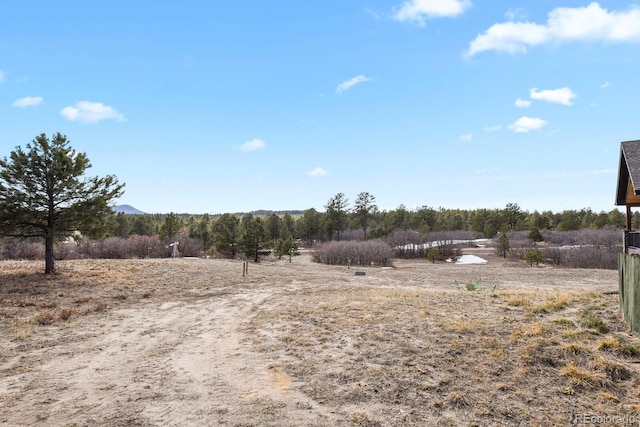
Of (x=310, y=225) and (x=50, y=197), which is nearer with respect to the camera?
(x=50, y=197)

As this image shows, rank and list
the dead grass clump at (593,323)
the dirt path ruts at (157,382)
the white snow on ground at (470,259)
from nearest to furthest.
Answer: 1. the dirt path ruts at (157,382)
2. the dead grass clump at (593,323)
3. the white snow on ground at (470,259)

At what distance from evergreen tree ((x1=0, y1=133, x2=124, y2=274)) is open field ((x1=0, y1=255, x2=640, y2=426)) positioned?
578 centimetres

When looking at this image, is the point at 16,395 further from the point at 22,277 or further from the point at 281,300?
the point at 22,277

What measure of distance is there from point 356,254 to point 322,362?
41409 mm

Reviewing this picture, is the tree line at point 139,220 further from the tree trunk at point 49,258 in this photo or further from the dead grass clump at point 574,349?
the dead grass clump at point 574,349

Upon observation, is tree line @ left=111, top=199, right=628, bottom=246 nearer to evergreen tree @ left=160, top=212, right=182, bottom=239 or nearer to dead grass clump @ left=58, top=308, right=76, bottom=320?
evergreen tree @ left=160, top=212, right=182, bottom=239

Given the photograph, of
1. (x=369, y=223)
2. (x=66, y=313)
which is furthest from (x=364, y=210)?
(x=66, y=313)

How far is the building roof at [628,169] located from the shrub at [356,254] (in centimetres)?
3399

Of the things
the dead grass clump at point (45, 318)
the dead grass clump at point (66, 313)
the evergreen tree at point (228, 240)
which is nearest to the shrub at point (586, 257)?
the evergreen tree at point (228, 240)

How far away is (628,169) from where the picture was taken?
444 inches

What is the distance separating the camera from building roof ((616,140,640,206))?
10.7m

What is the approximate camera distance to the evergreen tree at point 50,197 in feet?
58.5

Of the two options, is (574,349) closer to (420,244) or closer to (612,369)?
(612,369)

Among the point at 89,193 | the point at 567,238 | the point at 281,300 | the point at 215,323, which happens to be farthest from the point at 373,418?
the point at 567,238
